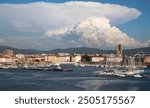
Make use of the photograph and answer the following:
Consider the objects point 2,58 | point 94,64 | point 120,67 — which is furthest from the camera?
point 94,64

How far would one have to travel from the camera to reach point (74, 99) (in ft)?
10.0

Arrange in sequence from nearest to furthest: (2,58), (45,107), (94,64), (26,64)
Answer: (45,107), (2,58), (26,64), (94,64)

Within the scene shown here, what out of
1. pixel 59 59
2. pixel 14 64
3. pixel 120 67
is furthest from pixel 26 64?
pixel 120 67

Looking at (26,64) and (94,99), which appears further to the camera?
(26,64)

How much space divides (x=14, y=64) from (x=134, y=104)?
19.3m

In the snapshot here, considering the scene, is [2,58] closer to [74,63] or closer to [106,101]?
[74,63]

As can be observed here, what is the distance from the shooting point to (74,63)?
82.8 feet

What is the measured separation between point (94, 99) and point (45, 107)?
384 millimetres

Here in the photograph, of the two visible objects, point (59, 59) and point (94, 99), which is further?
point (59, 59)

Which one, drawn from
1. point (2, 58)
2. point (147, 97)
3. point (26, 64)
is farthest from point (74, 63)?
point (147, 97)

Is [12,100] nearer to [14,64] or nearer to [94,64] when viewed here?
[14,64]

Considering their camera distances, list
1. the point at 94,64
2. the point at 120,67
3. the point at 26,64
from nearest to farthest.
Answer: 1. the point at 120,67
2. the point at 26,64
3. the point at 94,64

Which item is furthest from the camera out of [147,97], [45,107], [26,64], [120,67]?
[26,64]

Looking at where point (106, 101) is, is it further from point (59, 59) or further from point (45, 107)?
point (59, 59)
